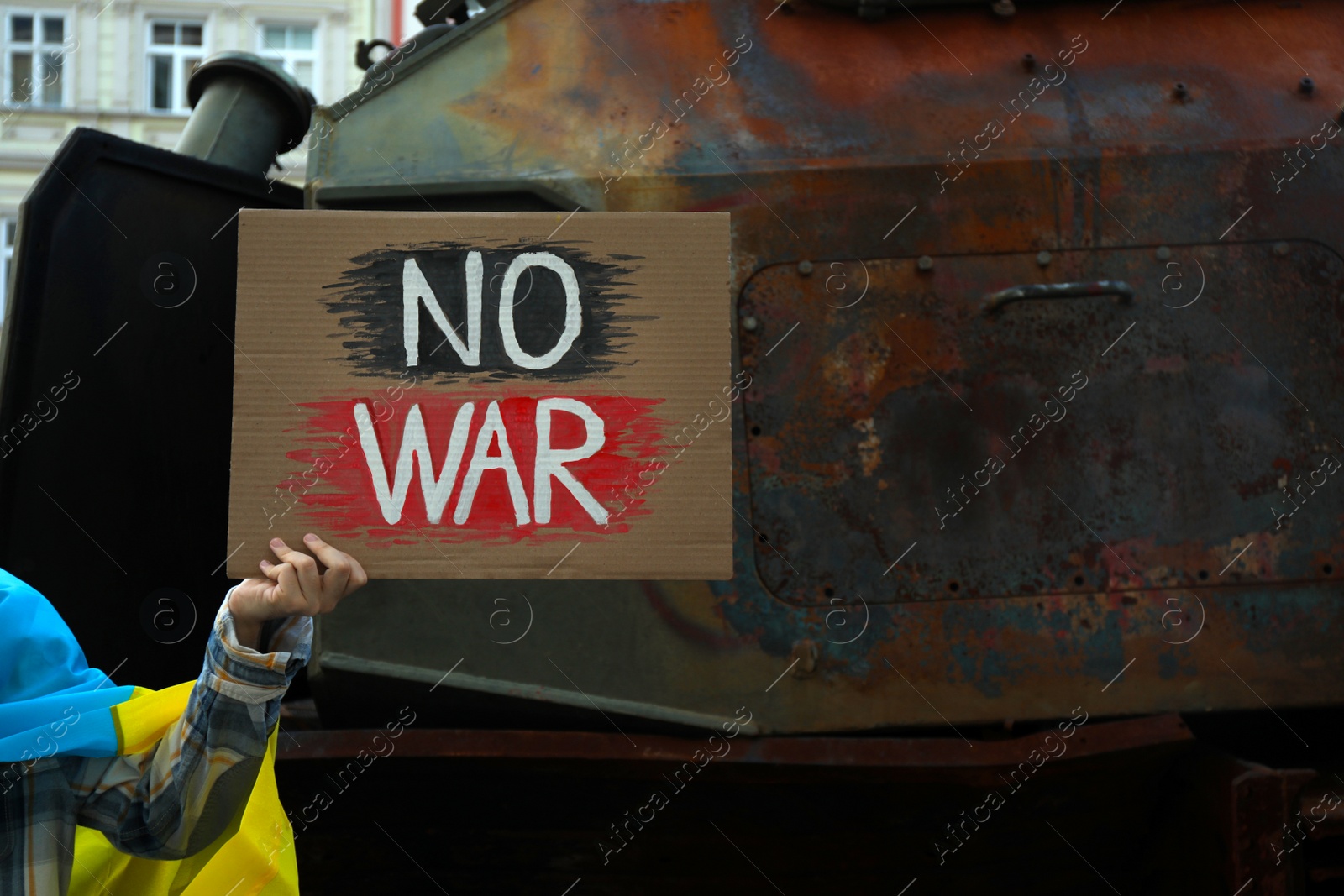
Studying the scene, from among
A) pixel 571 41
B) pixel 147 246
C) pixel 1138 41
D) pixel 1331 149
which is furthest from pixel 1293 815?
pixel 147 246

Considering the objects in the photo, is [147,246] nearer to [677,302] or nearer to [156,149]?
[156,149]

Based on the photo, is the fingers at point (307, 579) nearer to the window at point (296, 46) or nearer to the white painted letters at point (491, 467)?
the white painted letters at point (491, 467)

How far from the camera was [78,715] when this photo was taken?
1410 millimetres

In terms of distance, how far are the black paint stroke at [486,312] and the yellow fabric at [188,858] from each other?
55 cm

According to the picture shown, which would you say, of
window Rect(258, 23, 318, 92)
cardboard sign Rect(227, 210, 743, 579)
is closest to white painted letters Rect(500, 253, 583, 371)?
cardboard sign Rect(227, 210, 743, 579)

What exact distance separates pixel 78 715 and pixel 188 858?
0.33 meters

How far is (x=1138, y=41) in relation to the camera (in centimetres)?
254

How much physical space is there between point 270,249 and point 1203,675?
182 cm

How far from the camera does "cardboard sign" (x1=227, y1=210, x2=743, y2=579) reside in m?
1.64

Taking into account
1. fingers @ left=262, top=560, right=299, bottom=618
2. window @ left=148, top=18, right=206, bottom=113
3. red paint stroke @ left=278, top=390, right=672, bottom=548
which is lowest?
fingers @ left=262, top=560, right=299, bottom=618

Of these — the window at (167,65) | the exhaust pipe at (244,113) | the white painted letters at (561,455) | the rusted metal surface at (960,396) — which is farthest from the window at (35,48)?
the white painted letters at (561,455)

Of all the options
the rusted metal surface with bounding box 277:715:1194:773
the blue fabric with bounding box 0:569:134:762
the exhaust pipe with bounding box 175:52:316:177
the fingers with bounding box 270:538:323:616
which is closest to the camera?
the blue fabric with bounding box 0:569:134:762

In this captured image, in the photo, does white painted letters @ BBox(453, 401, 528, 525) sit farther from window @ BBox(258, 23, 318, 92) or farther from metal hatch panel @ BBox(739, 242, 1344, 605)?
window @ BBox(258, 23, 318, 92)

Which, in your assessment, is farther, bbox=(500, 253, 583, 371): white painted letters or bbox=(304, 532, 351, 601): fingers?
bbox=(500, 253, 583, 371): white painted letters
